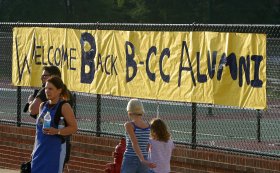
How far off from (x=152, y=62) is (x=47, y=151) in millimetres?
4095

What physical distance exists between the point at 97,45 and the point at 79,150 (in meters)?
1.78

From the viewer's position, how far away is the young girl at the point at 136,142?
34.4ft

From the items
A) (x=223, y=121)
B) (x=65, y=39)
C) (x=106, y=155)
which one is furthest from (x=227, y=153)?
(x=223, y=121)

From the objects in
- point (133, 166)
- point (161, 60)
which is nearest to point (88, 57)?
point (161, 60)

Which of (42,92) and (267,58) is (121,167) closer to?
(42,92)

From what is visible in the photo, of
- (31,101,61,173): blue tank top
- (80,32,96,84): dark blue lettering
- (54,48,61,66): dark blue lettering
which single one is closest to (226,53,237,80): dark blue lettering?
(80,32,96,84): dark blue lettering

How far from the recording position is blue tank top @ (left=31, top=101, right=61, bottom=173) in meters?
9.64

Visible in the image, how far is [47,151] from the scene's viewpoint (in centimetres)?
965

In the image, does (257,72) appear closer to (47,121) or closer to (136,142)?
(136,142)
